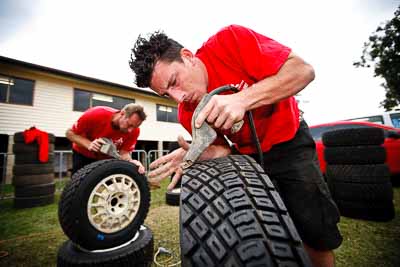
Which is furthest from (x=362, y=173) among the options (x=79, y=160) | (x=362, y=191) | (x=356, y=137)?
(x=79, y=160)

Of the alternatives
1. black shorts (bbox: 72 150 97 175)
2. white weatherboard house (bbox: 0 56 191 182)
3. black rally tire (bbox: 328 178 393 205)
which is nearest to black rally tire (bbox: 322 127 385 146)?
black rally tire (bbox: 328 178 393 205)

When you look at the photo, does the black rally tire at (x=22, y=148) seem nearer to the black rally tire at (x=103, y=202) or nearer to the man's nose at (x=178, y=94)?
the black rally tire at (x=103, y=202)

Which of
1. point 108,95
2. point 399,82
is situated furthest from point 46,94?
point 399,82

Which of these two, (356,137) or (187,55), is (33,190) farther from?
(356,137)

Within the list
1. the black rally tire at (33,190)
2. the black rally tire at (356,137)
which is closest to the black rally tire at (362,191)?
the black rally tire at (356,137)

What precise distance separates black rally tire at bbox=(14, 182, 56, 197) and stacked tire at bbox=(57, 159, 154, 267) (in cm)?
374

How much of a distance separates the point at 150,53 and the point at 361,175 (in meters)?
3.44

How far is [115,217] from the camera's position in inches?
84.7

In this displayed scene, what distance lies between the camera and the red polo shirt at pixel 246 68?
1.19 metres

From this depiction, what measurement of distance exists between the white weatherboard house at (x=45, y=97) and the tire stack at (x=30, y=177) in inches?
137

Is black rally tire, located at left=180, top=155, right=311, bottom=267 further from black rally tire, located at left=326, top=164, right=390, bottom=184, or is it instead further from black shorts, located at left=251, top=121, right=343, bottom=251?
black rally tire, located at left=326, top=164, right=390, bottom=184

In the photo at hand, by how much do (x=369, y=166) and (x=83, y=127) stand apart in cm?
460

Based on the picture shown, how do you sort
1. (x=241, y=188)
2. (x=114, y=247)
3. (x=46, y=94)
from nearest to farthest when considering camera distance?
1. (x=241, y=188)
2. (x=114, y=247)
3. (x=46, y=94)

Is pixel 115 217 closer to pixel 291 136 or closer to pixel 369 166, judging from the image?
pixel 291 136
